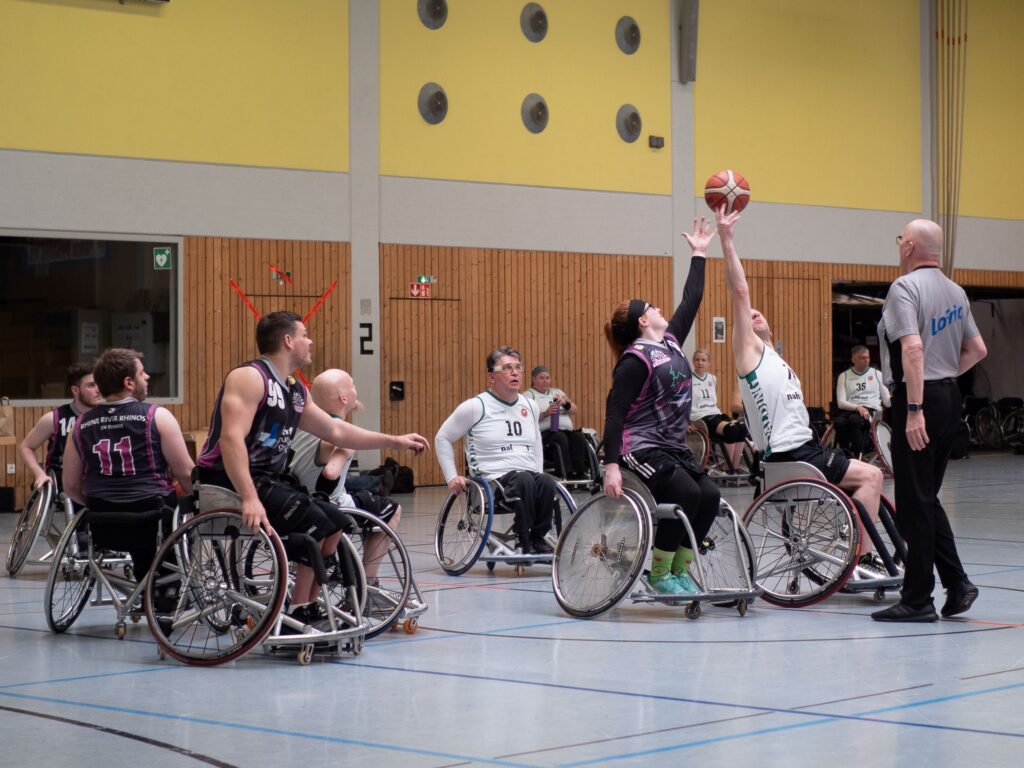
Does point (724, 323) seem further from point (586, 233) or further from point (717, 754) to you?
point (717, 754)

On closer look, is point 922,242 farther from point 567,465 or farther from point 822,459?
point 567,465

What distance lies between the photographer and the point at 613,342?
6.37 metres

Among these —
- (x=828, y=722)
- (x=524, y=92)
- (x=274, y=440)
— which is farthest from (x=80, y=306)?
(x=828, y=722)

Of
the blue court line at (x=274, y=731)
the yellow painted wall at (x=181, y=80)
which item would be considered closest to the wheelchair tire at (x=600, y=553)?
the blue court line at (x=274, y=731)

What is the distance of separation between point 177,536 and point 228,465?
0.31 meters

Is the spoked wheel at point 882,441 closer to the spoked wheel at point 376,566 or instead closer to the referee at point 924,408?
the referee at point 924,408

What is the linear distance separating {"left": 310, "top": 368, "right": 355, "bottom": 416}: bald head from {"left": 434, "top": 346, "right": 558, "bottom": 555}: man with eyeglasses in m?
1.87

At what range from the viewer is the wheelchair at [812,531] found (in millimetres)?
A: 5941

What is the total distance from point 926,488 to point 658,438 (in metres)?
1.12

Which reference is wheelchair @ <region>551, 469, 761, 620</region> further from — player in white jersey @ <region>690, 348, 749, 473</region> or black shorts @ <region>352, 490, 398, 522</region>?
player in white jersey @ <region>690, 348, 749, 473</region>

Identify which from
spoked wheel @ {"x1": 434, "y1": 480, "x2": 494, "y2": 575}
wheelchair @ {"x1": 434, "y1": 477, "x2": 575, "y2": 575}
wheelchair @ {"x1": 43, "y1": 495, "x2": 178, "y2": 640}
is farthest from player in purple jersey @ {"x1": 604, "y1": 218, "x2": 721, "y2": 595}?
wheelchair @ {"x1": 43, "y1": 495, "x2": 178, "y2": 640}

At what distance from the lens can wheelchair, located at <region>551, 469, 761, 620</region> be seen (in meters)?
5.79

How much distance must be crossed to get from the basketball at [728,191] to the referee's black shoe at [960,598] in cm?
283

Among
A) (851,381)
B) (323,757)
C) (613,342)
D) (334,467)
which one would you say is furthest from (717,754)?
(851,381)
